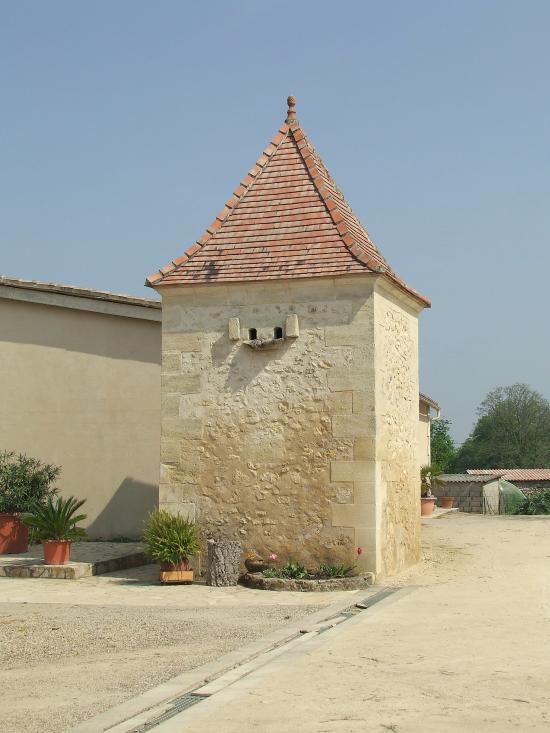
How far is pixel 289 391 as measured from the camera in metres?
12.4

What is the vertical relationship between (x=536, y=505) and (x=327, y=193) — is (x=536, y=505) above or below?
below

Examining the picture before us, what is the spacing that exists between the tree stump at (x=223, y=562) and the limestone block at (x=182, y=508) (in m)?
0.72

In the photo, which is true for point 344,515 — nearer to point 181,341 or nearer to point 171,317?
point 181,341

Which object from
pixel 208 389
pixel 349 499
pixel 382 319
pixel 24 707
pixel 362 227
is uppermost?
pixel 362 227

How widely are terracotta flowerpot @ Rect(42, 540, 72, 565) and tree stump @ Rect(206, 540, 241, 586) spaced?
2.20 m

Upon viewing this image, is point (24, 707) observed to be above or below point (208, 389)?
below

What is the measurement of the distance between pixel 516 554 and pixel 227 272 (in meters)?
6.42

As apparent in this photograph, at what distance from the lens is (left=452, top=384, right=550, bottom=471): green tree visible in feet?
211

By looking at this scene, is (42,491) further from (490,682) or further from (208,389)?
(490,682)

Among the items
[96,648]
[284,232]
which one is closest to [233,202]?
[284,232]

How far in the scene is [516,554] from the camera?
15156 mm

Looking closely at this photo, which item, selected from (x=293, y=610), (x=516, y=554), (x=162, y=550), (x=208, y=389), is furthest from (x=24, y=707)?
(x=516, y=554)

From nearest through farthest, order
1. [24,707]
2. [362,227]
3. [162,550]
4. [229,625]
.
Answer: [24,707] < [229,625] < [162,550] < [362,227]

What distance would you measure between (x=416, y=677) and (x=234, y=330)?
6697mm
